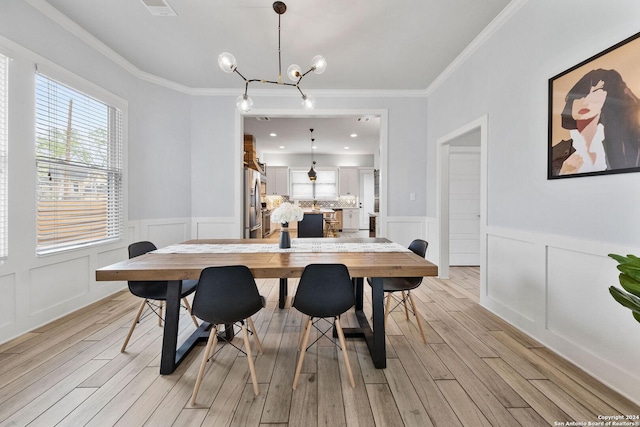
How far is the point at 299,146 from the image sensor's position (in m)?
8.72

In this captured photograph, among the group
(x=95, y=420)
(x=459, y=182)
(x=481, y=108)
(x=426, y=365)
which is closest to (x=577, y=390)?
(x=426, y=365)

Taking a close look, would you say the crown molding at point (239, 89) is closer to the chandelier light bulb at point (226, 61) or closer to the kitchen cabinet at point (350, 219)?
the chandelier light bulb at point (226, 61)

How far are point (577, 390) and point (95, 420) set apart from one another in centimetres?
277

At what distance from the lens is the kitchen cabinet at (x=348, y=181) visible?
998 cm

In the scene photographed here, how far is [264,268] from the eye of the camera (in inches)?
67.3

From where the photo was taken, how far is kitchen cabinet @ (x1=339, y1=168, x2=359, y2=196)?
393 inches

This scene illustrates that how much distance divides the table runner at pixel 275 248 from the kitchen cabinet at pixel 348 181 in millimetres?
7451

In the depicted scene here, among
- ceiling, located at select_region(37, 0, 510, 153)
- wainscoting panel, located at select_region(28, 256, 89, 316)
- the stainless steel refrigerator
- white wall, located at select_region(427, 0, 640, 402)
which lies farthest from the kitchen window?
wainscoting panel, located at select_region(28, 256, 89, 316)

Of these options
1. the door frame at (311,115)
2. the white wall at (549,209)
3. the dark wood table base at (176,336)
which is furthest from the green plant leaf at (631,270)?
the door frame at (311,115)

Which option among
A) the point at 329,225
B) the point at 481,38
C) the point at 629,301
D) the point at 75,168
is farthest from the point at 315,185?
the point at 629,301

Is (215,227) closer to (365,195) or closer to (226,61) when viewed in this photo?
(226,61)

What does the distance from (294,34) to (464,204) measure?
3.67 metres

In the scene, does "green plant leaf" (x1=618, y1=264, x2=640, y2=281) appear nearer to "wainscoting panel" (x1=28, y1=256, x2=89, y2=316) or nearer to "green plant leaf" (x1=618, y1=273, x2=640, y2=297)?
"green plant leaf" (x1=618, y1=273, x2=640, y2=297)

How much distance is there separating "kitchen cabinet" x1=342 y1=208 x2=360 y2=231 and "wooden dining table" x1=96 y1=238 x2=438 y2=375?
25.6 ft
